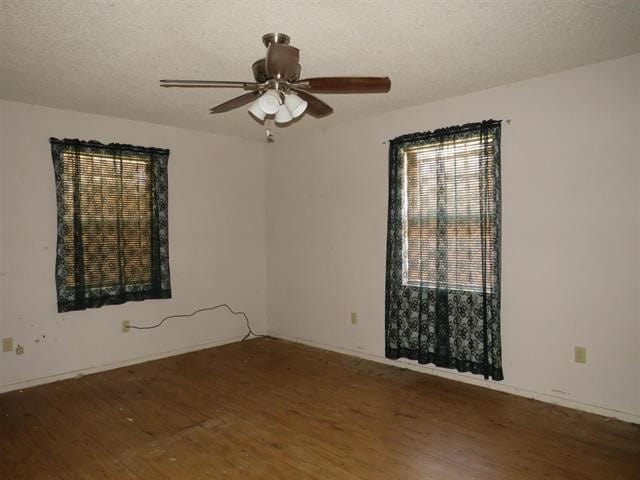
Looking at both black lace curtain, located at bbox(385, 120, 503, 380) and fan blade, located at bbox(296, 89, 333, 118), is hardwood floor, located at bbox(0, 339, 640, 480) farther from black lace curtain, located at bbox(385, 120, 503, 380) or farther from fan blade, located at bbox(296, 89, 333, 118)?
fan blade, located at bbox(296, 89, 333, 118)

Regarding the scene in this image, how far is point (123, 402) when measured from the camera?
331 centimetres

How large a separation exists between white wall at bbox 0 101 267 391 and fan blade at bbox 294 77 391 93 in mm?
2744

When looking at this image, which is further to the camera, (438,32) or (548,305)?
(548,305)

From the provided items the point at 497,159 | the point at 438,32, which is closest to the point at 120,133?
the point at 438,32

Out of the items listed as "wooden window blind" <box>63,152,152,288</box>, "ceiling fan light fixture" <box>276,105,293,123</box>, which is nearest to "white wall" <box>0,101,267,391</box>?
"wooden window blind" <box>63,152,152,288</box>

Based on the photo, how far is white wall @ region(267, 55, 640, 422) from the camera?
281 centimetres

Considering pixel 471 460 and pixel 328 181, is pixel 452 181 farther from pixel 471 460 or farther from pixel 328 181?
pixel 471 460

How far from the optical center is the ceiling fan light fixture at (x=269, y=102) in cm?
213

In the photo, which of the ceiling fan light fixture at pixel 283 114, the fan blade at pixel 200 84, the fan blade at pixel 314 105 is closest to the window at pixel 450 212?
the fan blade at pixel 314 105

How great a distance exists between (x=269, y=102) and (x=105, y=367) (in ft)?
10.7

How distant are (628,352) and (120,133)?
456 cm

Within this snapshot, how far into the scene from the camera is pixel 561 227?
3086mm

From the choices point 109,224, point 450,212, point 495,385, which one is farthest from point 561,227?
point 109,224

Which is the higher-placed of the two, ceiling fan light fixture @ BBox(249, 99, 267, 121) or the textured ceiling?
the textured ceiling
